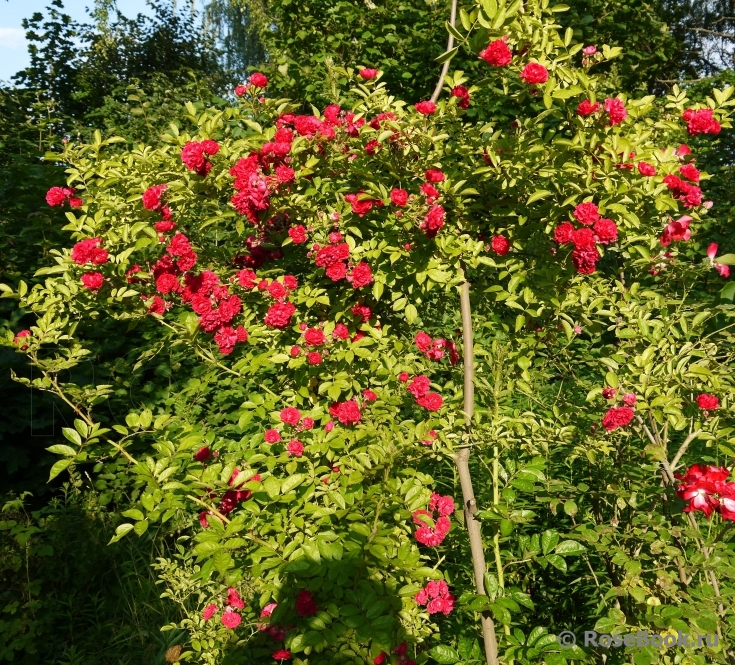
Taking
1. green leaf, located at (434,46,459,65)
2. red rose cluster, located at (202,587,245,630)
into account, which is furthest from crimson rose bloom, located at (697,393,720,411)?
red rose cluster, located at (202,587,245,630)

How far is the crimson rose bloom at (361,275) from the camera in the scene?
1822 mm

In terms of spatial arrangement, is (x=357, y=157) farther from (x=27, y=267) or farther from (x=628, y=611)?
(x=27, y=267)

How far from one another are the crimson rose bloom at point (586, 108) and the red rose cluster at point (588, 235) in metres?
0.25

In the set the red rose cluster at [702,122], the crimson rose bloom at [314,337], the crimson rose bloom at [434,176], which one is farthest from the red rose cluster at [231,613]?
the red rose cluster at [702,122]

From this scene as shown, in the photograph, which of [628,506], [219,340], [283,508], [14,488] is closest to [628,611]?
[628,506]

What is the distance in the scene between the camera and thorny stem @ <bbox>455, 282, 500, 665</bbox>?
1754 millimetres

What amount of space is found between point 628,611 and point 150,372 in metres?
3.41

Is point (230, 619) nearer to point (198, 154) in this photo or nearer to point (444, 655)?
point (444, 655)

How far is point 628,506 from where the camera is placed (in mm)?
2164

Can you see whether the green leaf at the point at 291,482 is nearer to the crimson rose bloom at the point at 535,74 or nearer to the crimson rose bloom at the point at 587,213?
the crimson rose bloom at the point at 587,213

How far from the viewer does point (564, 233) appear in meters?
1.69

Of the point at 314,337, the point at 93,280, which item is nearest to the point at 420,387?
the point at 314,337

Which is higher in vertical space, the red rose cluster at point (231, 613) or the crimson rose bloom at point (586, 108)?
the crimson rose bloom at point (586, 108)

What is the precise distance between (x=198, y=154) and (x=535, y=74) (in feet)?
3.21
